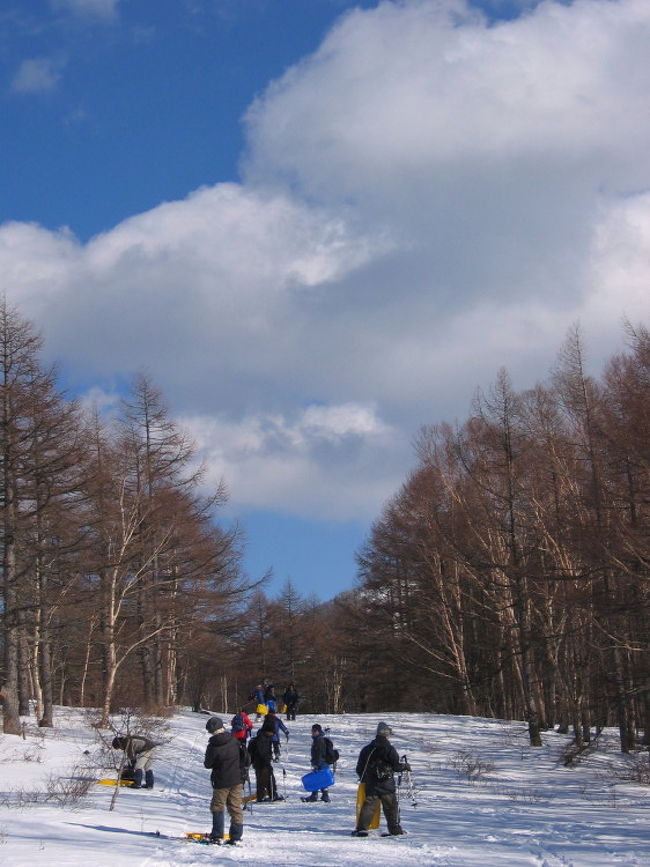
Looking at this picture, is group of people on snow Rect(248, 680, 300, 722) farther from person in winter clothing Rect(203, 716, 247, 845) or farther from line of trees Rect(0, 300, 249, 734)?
person in winter clothing Rect(203, 716, 247, 845)

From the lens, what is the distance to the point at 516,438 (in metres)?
29.1

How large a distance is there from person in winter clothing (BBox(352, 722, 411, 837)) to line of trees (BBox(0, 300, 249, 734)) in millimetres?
12347

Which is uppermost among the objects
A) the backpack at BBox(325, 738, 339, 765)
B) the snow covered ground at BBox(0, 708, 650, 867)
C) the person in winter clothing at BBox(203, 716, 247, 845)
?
the person in winter clothing at BBox(203, 716, 247, 845)

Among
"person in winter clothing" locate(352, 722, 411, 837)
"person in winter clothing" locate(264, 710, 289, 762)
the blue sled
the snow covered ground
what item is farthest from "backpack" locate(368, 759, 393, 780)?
"person in winter clothing" locate(264, 710, 289, 762)

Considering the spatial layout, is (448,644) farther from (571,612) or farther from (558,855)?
(558,855)

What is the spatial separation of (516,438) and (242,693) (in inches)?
2229

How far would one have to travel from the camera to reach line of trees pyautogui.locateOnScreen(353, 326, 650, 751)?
19.4 metres

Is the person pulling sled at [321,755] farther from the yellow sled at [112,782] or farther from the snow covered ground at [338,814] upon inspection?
the yellow sled at [112,782]

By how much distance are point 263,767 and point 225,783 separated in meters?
5.62

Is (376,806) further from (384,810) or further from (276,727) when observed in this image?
(276,727)

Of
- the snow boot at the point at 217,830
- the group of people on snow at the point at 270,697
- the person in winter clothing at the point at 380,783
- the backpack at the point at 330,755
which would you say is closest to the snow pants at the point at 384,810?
the person in winter clothing at the point at 380,783

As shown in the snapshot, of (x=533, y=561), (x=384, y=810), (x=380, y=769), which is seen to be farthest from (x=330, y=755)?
(x=533, y=561)

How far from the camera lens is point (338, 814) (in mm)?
15727

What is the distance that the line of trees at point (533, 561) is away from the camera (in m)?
19.4
